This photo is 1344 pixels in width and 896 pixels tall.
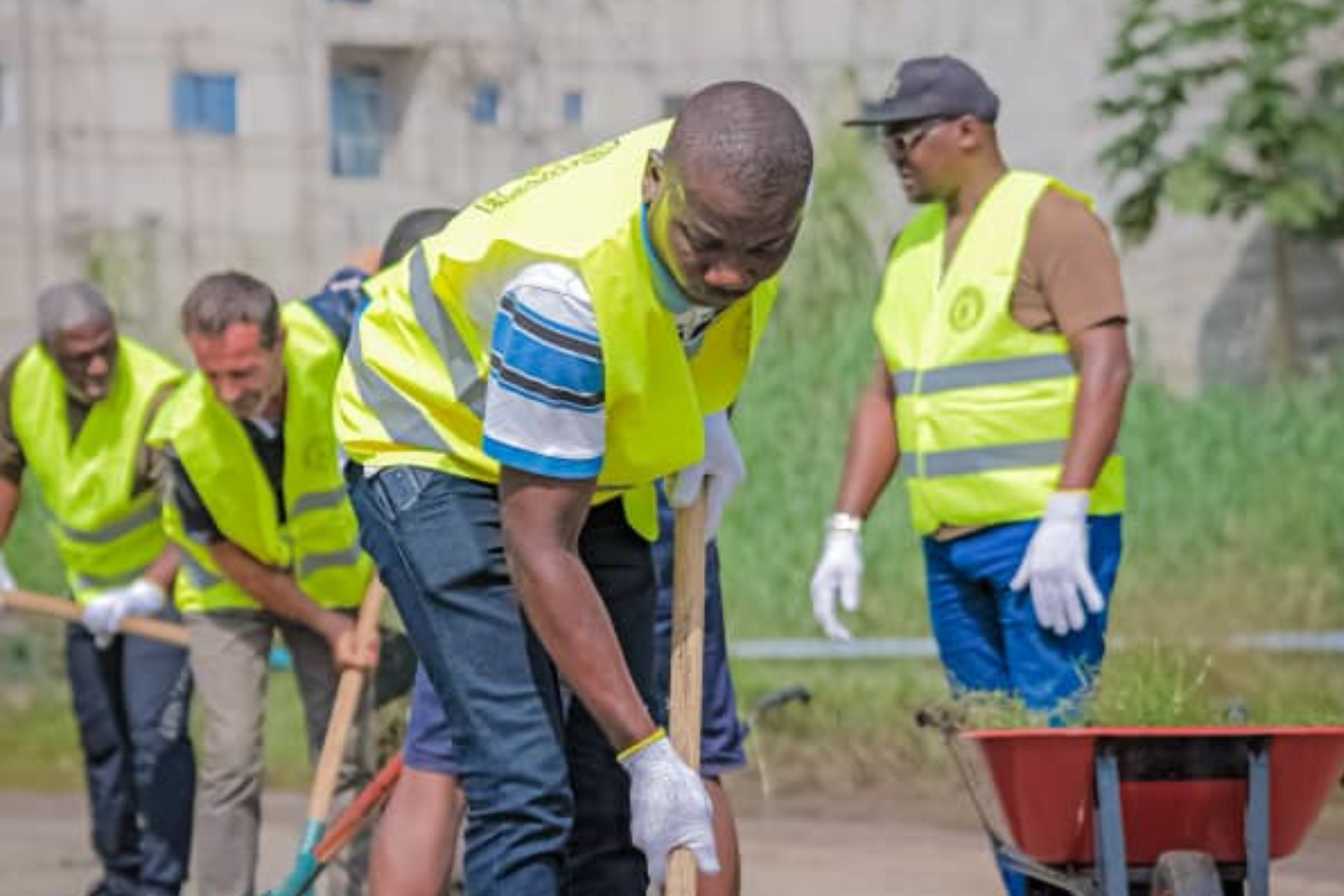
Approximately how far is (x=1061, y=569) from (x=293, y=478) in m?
1.88

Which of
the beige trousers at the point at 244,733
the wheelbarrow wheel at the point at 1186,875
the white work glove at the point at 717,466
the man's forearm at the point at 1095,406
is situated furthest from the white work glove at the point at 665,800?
the beige trousers at the point at 244,733

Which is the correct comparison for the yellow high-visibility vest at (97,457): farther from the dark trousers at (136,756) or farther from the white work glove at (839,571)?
the white work glove at (839,571)

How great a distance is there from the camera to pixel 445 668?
3934 mm

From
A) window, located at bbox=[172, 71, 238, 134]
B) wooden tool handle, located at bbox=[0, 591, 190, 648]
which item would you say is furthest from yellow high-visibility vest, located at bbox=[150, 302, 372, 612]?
window, located at bbox=[172, 71, 238, 134]

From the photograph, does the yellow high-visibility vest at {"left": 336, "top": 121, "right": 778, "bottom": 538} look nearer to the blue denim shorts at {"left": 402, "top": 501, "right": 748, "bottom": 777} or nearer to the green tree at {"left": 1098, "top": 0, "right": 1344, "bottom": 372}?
the blue denim shorts at {"left": 402, "top": 501, "right": 748, "bottom": 777}

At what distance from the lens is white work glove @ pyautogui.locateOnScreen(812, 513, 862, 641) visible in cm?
594

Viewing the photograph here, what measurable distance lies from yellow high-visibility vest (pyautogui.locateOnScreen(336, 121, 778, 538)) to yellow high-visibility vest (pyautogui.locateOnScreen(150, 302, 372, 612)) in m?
1.90

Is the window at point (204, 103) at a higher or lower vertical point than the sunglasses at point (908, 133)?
higher

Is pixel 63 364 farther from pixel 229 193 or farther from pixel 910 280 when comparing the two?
pixel 229 193

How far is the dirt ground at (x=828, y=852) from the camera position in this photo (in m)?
6.98

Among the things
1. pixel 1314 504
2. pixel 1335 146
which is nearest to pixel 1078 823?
pixel 1314 504

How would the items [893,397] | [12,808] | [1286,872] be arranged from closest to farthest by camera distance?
[893,397], [1286,872], [12,808]

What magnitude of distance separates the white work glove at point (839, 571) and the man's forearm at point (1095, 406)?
2.24 feet

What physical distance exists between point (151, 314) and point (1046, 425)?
26.7ft
